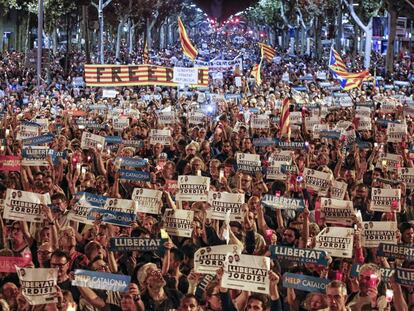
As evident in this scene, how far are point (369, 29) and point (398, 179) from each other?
3772 centimetres

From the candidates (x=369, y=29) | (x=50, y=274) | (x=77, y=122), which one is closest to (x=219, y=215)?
(x=50, y=274)

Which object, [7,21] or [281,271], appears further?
[7,21]

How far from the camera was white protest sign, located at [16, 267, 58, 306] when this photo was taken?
305 inches

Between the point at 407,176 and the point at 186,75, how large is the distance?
12.9 metres

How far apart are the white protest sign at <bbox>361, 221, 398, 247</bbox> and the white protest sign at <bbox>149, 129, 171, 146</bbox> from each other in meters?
7.24

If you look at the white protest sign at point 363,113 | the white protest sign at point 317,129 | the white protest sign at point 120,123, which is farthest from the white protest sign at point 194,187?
the white protest sign at point 363,113

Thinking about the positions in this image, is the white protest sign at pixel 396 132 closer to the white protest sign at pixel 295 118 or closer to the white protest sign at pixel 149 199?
the white protest sign at pixel 295 118

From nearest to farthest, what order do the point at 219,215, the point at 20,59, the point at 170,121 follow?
the point at 219,215, the point at 170,121, the point at 20,59

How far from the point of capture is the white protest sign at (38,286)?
774 cm

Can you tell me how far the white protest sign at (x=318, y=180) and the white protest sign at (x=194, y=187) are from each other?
164 cm

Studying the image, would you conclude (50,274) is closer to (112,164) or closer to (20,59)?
(112,164)

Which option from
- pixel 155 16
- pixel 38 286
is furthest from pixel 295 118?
pixel 155 16

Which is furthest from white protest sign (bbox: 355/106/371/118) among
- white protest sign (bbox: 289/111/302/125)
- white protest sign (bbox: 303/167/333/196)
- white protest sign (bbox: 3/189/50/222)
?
white protest sign (bbox: 3/189/50/222)

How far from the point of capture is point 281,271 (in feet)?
30.3
